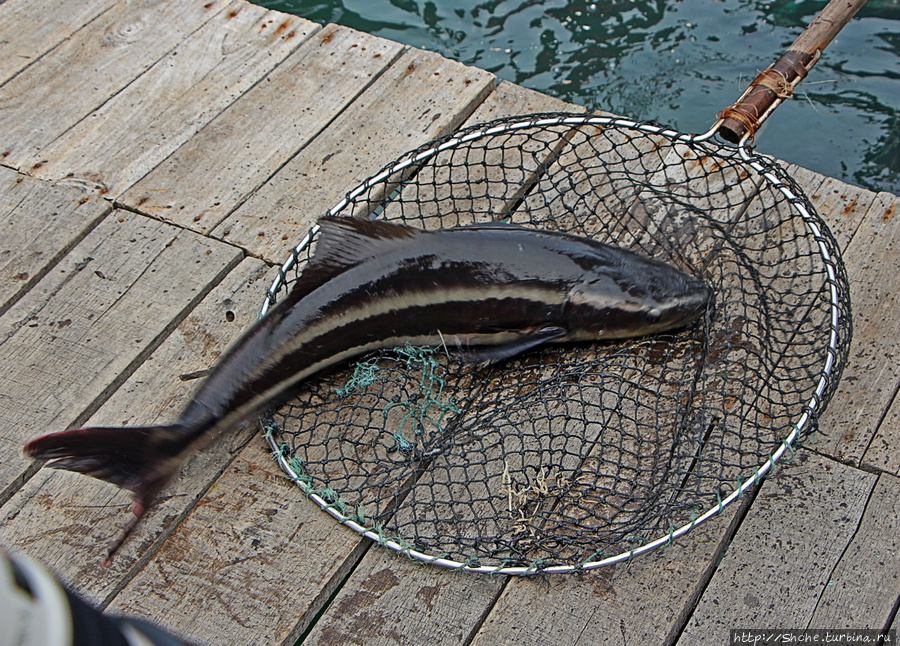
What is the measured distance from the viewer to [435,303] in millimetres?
2773

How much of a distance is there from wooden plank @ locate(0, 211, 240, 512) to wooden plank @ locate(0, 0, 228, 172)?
79 cm

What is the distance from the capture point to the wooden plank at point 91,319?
9.00 feet

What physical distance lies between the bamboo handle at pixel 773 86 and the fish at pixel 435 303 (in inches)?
26.3

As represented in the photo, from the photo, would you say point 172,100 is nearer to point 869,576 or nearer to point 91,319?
point 91,319

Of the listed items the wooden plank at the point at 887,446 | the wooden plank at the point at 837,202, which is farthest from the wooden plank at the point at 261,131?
the wooden plank at the point at 887,446

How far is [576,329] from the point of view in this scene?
2848mm

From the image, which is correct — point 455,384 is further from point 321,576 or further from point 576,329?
point 321,576

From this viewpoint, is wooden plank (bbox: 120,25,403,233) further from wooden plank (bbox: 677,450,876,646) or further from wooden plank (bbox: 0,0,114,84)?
wooden plank (bbox: 677,450,876,646)

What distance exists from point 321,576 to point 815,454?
169cm

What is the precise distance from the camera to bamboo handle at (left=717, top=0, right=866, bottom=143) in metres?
3.06

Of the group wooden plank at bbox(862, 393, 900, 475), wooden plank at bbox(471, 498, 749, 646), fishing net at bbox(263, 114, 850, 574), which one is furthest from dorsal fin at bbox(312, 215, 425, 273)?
wooden plank at bbox(862, 393, 900, 475)

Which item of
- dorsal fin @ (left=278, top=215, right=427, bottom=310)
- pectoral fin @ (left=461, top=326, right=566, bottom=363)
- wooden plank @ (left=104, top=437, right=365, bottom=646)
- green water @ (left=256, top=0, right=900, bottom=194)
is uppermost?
dorsal fin @ (left=278, top=215, right=427, bottom=310)

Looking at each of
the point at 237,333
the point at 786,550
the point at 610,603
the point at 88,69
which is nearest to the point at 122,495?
the point at 237,333

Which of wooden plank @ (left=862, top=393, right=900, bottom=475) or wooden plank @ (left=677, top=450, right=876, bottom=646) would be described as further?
wooden plank @ (left=862, top=393, right=900, bottom=475)
